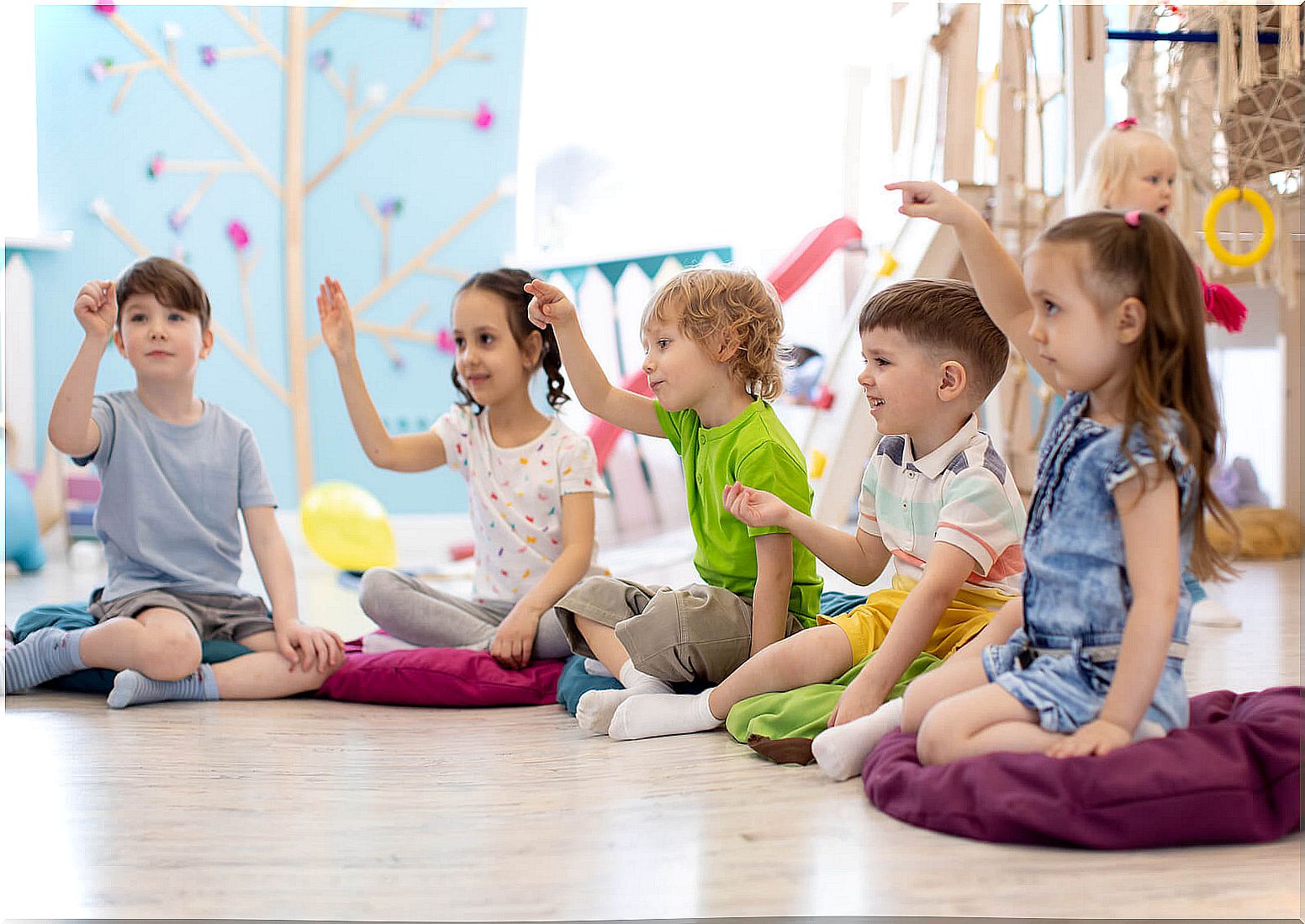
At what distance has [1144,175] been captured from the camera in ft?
5.86

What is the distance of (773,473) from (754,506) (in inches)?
4.6

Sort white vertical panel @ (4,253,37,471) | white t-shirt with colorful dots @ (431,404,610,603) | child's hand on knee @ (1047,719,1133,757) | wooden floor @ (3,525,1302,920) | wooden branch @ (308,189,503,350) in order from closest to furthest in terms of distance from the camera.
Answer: wooden floor @ (3,525,1302,920)
child's hand on knee @ (1047,719,1133,757)
white t-shirt with colorful dots @ (431,404,610,603)
white vertical panel @ (4,253,37,471)
wooden branch @ (308,189,503,350)

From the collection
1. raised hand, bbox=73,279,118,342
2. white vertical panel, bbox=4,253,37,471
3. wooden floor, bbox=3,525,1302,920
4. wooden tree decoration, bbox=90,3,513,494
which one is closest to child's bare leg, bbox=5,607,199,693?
wooden floor, bbox=3,525,1302,920

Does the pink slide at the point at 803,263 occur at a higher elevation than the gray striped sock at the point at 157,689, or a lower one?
higher

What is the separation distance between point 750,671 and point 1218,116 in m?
1.80

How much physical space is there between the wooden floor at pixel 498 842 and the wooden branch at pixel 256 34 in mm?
2916

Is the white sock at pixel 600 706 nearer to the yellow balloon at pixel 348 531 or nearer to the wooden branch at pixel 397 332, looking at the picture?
the yellow balloon at pixel 348 531

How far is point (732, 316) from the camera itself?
1466mm

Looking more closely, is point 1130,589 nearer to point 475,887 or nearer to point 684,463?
point 475,887

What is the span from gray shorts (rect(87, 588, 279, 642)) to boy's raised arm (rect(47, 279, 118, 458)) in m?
0.22

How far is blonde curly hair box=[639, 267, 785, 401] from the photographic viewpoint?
1458 millimetres

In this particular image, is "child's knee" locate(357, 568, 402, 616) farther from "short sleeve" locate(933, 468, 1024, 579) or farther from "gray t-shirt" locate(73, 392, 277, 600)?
"short sleeve" locate(933, 468, 1024, 579)

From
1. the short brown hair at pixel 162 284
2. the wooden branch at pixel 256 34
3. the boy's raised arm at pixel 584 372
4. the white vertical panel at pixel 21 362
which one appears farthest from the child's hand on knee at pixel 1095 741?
the wooden branch at pixel 256 34

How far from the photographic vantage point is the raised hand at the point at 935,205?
1.16 metres
